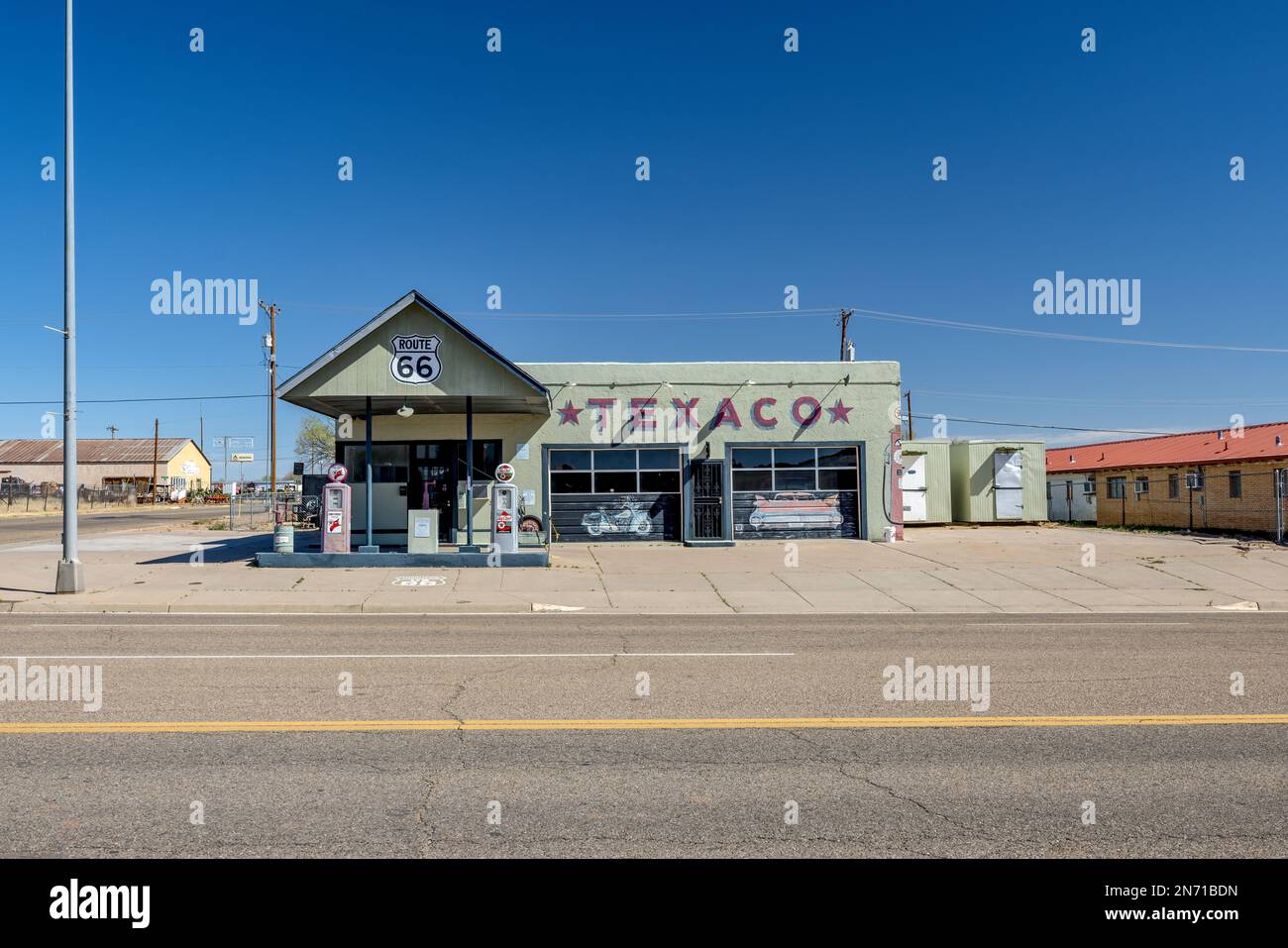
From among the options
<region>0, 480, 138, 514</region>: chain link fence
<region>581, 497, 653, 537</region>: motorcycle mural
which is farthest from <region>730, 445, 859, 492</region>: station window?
<region>0, 480, 138, 514</region>: chain link fence

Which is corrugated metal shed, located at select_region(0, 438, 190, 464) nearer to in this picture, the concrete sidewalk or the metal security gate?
the concrete sidewalk

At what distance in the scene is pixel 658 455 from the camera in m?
23.5

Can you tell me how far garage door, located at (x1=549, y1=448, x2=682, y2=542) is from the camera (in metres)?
23.2

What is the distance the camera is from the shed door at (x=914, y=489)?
2959 centimetres

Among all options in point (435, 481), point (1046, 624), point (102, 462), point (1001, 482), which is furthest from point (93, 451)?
point (1046, 624)

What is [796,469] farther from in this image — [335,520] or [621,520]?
[335,520]

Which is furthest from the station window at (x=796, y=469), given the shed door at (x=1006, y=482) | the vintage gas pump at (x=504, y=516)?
the shed door at (x=1006, y=482)

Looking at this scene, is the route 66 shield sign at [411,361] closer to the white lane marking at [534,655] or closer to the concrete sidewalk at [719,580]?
the concrete sidewalk at [719,580]

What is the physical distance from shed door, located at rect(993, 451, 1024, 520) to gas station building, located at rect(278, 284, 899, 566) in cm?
778

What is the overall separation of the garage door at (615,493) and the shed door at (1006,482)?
13.2m
